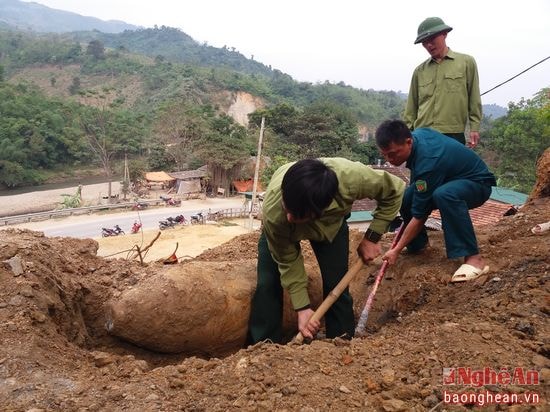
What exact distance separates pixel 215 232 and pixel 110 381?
1696 cm

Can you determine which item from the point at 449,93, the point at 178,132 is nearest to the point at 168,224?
the point at 178,132

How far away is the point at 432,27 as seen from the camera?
3.21 m

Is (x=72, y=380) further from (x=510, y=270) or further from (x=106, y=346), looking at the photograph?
(x=510, y=270)

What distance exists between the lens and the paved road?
19.5 m

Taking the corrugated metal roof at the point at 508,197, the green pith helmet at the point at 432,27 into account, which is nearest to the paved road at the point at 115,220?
the corrugated metal roof at the point at 508,197

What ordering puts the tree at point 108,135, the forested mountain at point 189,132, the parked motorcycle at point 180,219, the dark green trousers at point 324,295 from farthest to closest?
the tree at point 108,135 → the forested mountain at point 189,132 → the parked motorcycle at point 180,219 → the dark green trousers at point 324,295

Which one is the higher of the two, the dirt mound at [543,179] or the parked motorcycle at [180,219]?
the dirt mound at [543,179]

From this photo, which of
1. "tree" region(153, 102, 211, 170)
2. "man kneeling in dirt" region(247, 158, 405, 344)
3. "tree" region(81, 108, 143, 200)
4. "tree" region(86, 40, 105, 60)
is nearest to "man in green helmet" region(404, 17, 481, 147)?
"man kneeling in dirt" region(247, 158, 405, 344)

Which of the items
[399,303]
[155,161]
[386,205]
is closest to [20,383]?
[386,205]

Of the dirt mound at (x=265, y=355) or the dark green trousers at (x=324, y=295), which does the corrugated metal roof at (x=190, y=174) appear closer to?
the dirt mound at (x=265, y=355)

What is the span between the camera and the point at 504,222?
429cm

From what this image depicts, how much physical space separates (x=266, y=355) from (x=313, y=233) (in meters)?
0.80

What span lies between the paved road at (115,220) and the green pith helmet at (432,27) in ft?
54.3

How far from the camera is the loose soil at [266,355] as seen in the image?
5.57 feet
